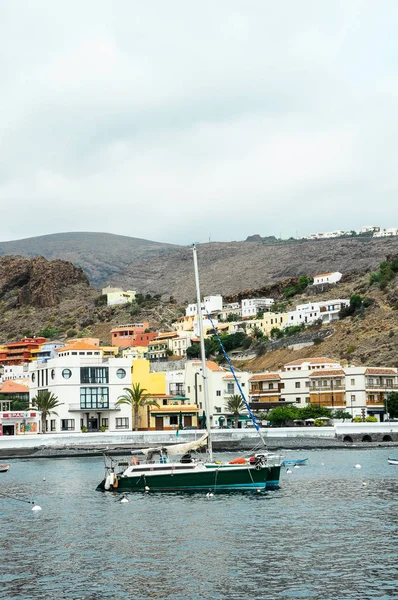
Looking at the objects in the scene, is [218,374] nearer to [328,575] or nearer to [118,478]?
[118,478]

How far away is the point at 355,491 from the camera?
56.8 metres

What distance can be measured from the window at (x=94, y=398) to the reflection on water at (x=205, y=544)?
49.4 meters

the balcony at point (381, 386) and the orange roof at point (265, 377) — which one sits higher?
the orange roof at point (265, 377)

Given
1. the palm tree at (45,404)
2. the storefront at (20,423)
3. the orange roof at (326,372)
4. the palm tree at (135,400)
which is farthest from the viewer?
the orange roof at (326,372)

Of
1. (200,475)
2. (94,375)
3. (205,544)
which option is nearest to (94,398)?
(94,375)

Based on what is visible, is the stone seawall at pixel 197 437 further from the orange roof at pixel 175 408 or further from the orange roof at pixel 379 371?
the orange roof at pixel 379 371

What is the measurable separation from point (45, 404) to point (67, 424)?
5.32 m

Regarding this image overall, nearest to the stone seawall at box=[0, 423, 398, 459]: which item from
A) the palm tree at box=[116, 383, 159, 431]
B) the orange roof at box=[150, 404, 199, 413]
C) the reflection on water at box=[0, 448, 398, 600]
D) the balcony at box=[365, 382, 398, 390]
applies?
the palm tree at box=[116, 383, 159, 431]

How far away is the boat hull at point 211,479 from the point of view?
185 ft

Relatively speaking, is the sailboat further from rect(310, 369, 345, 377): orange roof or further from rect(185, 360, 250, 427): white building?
rect(310, 369, 345, 377): orange roof

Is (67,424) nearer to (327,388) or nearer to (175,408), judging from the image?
(175,408)

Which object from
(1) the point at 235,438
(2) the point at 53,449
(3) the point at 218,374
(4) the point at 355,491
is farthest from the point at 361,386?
(4) the point at 355,491

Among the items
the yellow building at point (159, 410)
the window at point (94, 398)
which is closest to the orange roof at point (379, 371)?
the yellow building at point (159, 410)

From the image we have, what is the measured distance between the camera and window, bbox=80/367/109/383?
114 metres
